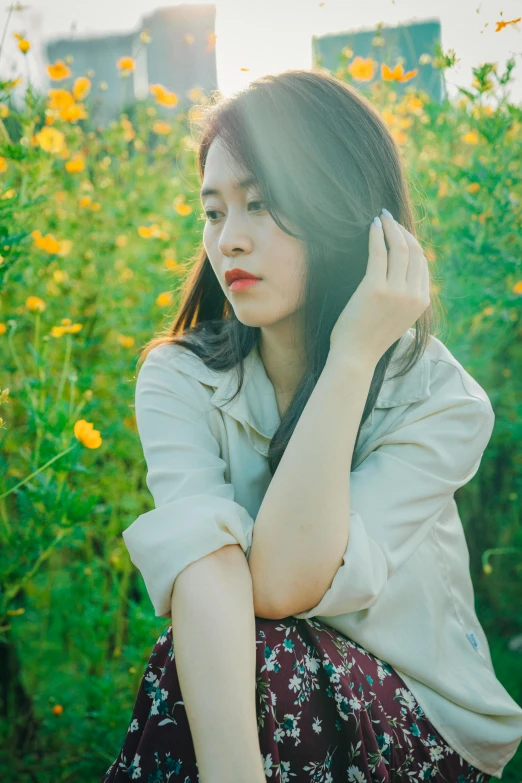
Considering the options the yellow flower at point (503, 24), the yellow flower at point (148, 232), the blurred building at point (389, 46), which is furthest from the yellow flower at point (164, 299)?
the yellow flower at point (503, 24)

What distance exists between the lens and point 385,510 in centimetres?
119

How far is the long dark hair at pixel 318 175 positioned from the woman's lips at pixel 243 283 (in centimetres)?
10

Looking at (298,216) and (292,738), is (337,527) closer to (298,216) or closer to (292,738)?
(292,738)

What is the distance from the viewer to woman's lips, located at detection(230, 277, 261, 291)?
4.01 feet

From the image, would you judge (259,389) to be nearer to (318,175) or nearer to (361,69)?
(318,175)

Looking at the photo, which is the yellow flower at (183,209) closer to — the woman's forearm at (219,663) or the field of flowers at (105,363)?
the field of flowers at (105,363)

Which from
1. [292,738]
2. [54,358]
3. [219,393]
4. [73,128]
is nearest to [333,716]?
[292,738]

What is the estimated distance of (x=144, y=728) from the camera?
1129 millimetres

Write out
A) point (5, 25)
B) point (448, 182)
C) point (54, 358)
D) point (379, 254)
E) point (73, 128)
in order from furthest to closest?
point (73, 128), point (54, 358), point (448, 182), point (5, 25), point (379, 254)

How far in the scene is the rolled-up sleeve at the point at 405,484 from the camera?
112 cm

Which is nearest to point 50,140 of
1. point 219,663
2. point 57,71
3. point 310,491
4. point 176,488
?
point 57,71

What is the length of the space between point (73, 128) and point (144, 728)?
1.75 meters

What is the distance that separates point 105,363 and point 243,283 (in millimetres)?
877

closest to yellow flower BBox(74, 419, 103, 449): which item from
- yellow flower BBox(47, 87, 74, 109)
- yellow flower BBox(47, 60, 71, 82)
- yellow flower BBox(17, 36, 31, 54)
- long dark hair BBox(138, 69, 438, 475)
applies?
long dark hair BBox(138, 69, 438, 475)
